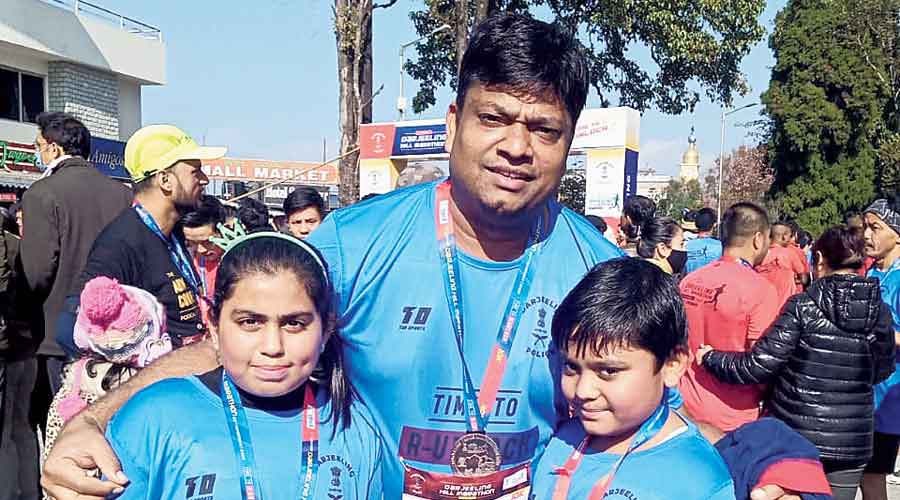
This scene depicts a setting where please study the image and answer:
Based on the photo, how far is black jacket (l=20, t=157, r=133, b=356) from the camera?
441cm

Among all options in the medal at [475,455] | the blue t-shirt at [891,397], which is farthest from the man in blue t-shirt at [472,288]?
the blue t-shirt at [891,397]

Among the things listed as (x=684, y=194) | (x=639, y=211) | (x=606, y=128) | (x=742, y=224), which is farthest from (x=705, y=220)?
(x=684, y=194)

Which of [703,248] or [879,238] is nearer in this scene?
[879,238]

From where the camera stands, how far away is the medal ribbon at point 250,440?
75.3 inches

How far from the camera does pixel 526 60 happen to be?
6.49ft

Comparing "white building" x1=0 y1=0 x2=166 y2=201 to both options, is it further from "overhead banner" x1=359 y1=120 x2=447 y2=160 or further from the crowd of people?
the crowd of people

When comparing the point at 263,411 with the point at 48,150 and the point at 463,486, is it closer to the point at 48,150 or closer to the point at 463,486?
the point at 463,486

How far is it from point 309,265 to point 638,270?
0.88 metres

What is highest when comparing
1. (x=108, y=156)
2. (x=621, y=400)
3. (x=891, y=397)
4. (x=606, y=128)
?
(x=606, y=128)

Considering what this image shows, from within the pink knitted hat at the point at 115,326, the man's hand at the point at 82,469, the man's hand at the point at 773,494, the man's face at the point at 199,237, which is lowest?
the man's hand at the point at 773,494

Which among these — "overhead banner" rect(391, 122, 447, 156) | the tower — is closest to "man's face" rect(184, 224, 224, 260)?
"overhead banner" rect(391, 122, 447, 156)

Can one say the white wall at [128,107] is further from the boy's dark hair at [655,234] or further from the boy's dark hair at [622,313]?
the boy's dark hair at [622,313]

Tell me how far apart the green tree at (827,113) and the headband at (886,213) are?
2613cm

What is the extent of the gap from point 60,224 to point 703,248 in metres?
6.21
